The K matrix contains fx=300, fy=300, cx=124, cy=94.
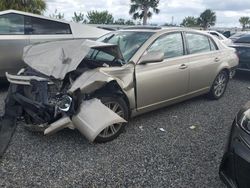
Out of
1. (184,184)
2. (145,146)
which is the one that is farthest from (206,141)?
(184,184)

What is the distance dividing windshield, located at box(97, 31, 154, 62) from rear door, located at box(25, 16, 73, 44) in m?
1.75

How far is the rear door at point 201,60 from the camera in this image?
5.29 meters

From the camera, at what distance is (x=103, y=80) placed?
148 inches

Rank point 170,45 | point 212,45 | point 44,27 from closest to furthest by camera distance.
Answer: point 170,45, point 212,45, point 44,27

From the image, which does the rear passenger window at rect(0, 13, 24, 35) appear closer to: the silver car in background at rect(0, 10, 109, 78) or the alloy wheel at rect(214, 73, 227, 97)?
the silver car in background at rect(0, 10, 109, 78)

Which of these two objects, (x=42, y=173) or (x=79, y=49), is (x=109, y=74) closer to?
(x=79, y=49)

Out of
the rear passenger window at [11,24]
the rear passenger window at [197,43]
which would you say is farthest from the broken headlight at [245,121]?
the rear passenger window at [11,24]

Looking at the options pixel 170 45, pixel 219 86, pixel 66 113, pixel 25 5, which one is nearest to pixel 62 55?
pixel 66 113

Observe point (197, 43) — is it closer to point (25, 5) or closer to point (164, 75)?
point (164, 75)

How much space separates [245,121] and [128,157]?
5.08ft

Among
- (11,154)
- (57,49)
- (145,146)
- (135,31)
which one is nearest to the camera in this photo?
(11,154)

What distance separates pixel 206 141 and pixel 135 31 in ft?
6.98

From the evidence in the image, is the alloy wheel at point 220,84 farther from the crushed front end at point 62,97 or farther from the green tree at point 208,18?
the green tree at point 208,18

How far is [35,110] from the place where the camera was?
3.77m
